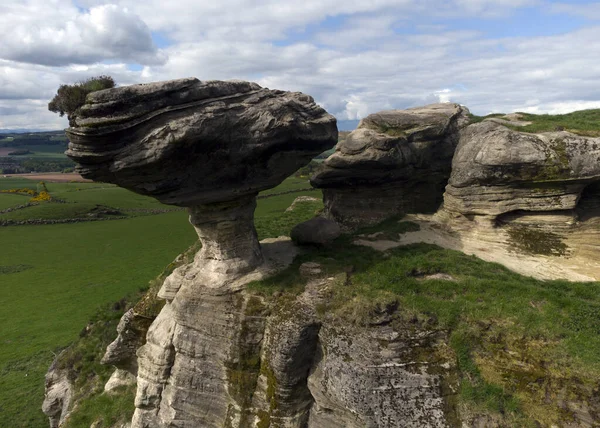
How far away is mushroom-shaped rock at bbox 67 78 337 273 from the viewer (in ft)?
50.4

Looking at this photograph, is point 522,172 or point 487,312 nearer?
point 487,312

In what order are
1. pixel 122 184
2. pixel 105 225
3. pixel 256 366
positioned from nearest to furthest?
pixel 122 184
pixel 256 366
pixel 105 225

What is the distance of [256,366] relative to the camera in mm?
18359

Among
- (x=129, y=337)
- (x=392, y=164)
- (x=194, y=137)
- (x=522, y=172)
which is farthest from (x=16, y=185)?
(x=522, y=172)

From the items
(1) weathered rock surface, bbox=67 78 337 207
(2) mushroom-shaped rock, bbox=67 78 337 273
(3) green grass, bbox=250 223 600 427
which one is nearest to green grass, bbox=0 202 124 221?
(2) mushroom-shaped rock, bbox=67 78 337 273

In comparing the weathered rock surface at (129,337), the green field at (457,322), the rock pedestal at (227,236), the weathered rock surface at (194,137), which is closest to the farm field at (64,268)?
the green field at (457,322)

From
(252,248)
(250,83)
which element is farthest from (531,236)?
(250,83)

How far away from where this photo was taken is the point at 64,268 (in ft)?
196

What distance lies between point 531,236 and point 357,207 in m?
12.2

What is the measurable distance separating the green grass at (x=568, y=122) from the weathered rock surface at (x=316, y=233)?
13.0 metres

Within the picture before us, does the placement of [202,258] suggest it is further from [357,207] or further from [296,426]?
[357,207]

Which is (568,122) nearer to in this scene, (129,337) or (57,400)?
(129,337)

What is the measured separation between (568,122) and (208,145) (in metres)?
23.0

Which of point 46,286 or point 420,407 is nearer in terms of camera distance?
point 420,407
